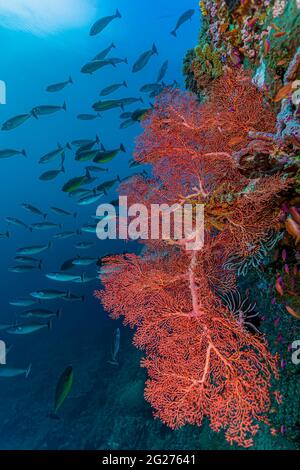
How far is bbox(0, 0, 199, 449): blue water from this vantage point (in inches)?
409

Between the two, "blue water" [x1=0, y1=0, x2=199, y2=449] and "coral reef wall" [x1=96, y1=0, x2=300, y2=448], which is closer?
"coral reef wall" [x1=96, y1=0, x2=300, y2=448]

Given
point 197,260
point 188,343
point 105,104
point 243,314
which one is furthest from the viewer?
point 105,104

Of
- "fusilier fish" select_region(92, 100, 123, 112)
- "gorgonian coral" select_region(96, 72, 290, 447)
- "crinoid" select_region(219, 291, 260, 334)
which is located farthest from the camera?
"fusilier fish" select_region(92, 100, 123, 112)

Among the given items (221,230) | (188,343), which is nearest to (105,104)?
(221,230)

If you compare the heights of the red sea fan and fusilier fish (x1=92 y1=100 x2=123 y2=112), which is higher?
fusilier fish (x1=92 y1=100 x2=123 y2=112)

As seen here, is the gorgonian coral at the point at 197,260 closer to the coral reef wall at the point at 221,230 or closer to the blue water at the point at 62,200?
the coral reef wall at the point at 221,230

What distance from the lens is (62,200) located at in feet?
232

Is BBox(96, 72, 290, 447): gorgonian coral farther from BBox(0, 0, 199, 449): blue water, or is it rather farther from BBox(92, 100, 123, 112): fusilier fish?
BBox(92, 100, 123, 112): fusilier fish

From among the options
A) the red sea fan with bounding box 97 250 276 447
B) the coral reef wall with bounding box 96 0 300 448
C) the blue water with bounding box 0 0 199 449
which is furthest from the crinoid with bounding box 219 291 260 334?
the blue water with bounding box 0 0 199 449

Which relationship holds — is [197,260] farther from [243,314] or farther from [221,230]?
[243,314]

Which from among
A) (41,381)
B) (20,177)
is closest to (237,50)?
(41,381)

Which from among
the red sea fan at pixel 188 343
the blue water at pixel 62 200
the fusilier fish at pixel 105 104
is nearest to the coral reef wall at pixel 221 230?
the red sea fan at pixel 188 343

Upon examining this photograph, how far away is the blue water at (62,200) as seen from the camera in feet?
34.1
